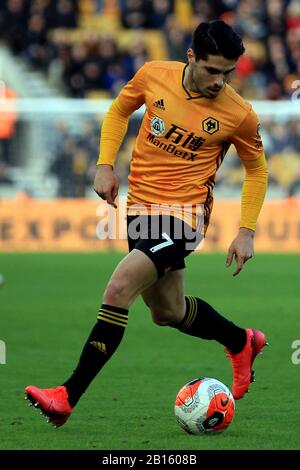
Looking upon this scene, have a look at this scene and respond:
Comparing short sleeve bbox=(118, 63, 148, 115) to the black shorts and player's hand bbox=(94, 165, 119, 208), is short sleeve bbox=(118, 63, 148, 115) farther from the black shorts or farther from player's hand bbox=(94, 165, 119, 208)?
the black shorts

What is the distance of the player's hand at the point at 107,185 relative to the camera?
6.49m

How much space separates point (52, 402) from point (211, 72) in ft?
6.46

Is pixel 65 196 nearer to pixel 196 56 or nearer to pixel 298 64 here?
pixel 298 64

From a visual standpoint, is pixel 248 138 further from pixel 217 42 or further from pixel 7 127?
pixel 7 127

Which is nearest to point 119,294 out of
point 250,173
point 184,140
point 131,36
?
point 184,140

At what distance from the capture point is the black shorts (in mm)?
6367

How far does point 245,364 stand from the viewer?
23.5 ft

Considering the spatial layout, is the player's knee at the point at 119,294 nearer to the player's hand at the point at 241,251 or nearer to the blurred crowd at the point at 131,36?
the player's hand at the point at 241,251

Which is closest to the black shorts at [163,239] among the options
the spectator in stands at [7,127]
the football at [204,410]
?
the football at [204,410]

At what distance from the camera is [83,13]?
23203mm

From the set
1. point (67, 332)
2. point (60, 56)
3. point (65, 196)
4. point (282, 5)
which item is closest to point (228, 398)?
point (67, 332)

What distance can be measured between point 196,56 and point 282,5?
17.0m

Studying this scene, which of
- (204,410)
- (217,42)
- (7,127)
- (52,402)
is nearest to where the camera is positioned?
(52,402)

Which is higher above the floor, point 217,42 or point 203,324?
point 217,42
